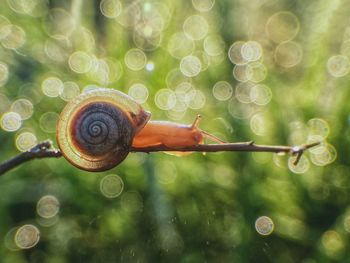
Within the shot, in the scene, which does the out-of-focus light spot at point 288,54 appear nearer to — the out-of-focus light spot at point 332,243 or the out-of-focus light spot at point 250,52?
the out-of-focus light spot at point 250,52

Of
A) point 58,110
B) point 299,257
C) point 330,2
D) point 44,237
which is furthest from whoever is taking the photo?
point 58,110

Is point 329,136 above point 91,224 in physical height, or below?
above

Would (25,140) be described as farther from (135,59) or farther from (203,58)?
(203,58)

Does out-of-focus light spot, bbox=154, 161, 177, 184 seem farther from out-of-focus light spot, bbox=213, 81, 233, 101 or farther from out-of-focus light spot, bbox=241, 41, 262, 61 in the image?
out-of-focus light spot, bbox=241, 41, 262, 61

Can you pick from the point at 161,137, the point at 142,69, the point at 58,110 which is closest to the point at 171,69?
the point at 142,69

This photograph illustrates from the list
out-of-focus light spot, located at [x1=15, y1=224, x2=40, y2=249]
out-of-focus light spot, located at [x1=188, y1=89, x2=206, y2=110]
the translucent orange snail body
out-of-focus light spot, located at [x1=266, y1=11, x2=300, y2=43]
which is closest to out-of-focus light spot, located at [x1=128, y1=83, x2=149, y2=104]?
out-of-focus light spot, located at [x1=188, y1=89, x2=206, y2=110]

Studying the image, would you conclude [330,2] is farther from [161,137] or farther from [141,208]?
[161,137]
